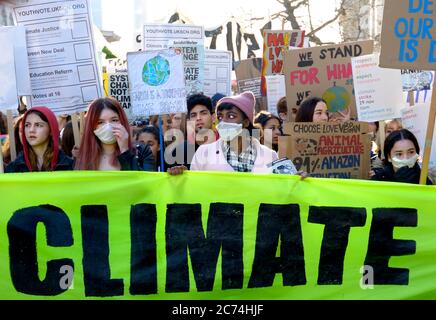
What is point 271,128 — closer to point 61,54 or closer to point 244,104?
point 244,104

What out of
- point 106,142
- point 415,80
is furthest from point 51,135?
point 415,80

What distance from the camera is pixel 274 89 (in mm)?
9750

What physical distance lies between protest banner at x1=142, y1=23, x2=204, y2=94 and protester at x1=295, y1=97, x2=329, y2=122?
1720 millimetres

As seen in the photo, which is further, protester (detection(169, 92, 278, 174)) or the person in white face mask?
the person in white face mask

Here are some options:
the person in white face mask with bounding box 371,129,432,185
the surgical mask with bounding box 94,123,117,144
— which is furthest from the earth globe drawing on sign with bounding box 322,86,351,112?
the surgical mask with bounding box 94,123,117,144

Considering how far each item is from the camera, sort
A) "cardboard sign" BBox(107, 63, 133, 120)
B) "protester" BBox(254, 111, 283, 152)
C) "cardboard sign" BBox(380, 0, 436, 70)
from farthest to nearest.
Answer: "cardboard sign" BBox(107, 63, 133, 120) < "protester" BBox(254, 111, 283, 152) < "cardboard sign" BBox(380, 0, 436, 70)

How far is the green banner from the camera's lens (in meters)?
5.18

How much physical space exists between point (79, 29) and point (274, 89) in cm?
345

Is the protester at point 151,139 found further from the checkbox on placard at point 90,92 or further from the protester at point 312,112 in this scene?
the protester at point 312,112

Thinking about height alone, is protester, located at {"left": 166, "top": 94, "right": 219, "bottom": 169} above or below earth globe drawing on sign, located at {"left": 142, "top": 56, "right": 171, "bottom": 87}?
below

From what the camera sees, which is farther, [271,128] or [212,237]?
[271,128]

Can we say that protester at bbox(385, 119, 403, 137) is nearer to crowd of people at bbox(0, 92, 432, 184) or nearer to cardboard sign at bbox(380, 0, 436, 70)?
crowd of people at bbox(0, 92, 432, 184)

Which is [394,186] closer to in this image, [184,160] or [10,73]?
[184,160]
